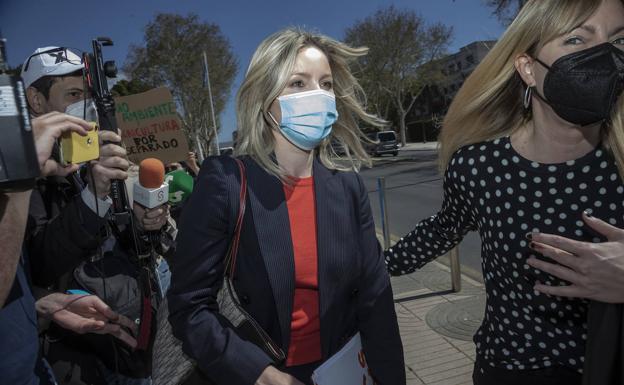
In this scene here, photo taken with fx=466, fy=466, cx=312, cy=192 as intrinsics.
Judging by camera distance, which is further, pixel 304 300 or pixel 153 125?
pixel 153 125

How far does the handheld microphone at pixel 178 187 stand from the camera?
3879mm

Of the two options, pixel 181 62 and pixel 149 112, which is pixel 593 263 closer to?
pixel 149 112

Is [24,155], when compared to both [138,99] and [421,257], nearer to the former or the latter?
[421,257]

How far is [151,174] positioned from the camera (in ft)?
7.15

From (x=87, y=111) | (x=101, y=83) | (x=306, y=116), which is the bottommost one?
(x=306, y=116)

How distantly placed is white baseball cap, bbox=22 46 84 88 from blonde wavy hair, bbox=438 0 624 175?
1676 mm

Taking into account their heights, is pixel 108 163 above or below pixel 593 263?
above

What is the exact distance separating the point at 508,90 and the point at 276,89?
2.92 feet

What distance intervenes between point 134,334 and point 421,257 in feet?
4.24

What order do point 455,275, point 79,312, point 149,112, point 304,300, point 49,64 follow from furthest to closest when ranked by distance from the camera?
point 455,275, point 149,112, point 49,64, point 79,312, point 304,300

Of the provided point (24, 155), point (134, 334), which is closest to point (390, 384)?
point (134, 334)

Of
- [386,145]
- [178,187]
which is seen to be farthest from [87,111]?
[386,145]

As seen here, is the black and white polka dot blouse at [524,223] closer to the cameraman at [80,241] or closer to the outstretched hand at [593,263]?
the outstretched hand at [593,263]

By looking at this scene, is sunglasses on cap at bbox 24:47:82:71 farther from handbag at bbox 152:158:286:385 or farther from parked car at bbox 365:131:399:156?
parked car at bbox 365:131:399:156
